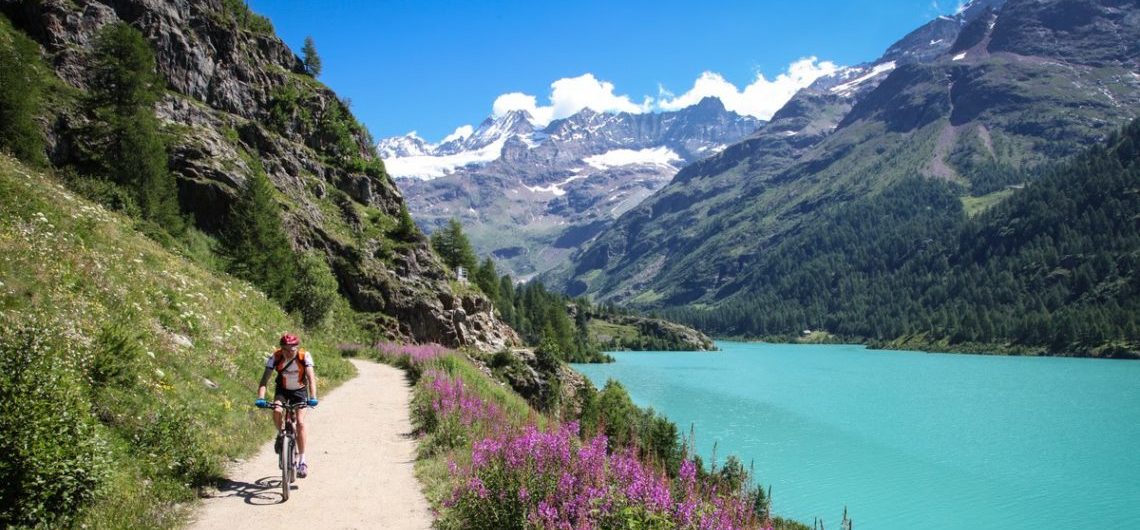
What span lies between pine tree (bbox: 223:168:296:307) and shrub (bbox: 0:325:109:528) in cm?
3483

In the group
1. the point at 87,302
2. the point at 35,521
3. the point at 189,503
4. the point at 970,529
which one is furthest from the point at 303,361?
the point at 970,529

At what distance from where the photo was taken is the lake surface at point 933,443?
39.1 meters

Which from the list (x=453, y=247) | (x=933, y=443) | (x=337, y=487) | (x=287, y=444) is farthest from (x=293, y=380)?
(x=453, y=247)

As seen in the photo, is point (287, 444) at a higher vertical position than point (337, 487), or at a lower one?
higher

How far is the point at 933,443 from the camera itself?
5691 cm

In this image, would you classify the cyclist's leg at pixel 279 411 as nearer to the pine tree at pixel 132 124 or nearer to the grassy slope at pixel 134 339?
the grassy slope at pixel 134 339

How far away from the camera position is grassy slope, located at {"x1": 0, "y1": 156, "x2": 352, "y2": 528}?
11.6 meters

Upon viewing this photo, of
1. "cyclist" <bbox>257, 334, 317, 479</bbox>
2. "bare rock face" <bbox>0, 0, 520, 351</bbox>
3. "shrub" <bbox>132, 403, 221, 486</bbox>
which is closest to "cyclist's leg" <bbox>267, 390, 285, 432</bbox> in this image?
"cyclist" <bbox>257, 334, 317, 479</bbox>

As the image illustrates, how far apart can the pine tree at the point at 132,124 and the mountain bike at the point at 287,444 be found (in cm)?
3307

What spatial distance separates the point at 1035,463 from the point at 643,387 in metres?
56.3

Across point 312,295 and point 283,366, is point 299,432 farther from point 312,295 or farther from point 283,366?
point 312,295

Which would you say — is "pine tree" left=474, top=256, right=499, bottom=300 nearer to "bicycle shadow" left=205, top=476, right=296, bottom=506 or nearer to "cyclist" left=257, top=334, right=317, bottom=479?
"cyclist" left=257, top=334, right=317, bottom=479

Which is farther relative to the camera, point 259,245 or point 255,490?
point 259,245

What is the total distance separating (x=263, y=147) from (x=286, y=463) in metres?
56.6
